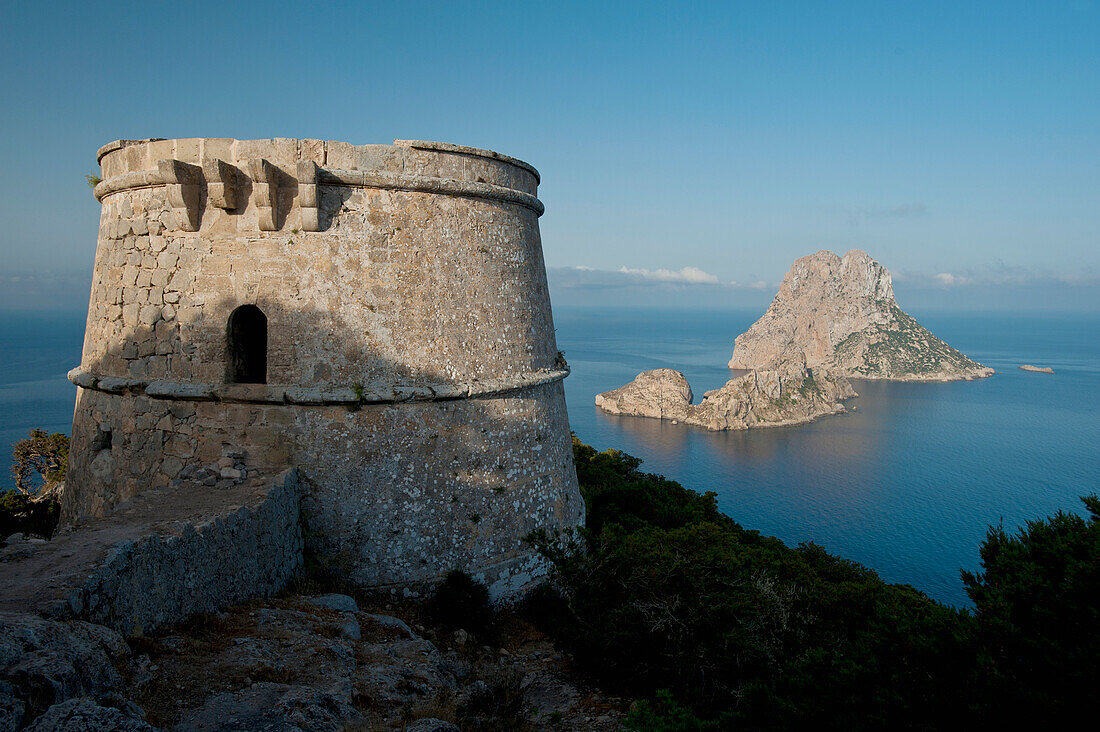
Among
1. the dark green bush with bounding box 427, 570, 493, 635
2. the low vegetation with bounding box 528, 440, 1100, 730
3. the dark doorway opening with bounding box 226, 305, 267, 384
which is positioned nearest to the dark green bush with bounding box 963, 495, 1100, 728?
the low vegetation with bounding box 528, 440, 1100, 730

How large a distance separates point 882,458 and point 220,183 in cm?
8794

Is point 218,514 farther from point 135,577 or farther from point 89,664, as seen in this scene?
point 89,664

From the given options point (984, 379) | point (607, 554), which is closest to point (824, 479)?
point (607, 554)

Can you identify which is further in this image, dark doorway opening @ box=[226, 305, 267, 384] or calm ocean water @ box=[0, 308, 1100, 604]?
calm ocean water @ box=[0, 308, 1100, 604]

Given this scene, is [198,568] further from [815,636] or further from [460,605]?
[815,636]

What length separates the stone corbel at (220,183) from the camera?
23.0ft

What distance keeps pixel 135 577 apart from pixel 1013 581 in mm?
7142

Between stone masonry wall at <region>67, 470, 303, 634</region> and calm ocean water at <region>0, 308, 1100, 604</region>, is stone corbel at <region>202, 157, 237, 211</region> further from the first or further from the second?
calm ocean water at <region>0, 308, 1100, 604</region>

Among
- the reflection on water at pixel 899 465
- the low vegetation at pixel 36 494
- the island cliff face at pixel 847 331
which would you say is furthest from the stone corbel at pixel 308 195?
the island cliff face at pixel 847 331

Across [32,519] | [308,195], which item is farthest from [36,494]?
[308,195]

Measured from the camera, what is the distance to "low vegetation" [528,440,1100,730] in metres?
4.02

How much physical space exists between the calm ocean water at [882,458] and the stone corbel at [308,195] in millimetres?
45400

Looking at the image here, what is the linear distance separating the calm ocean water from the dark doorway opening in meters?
42.8

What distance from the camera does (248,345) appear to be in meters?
8.84
